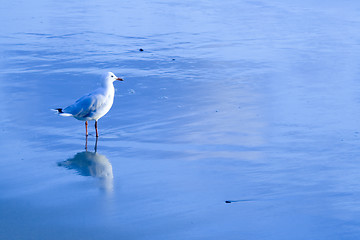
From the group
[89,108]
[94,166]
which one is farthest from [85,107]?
[94,166]

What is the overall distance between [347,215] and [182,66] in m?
5.07

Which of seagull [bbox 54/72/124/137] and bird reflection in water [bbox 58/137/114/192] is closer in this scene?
bird reflection in water [bbox 58/137/114/192]

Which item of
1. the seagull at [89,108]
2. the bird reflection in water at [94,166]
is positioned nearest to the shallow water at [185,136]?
the bird reflection in water at [94,166]

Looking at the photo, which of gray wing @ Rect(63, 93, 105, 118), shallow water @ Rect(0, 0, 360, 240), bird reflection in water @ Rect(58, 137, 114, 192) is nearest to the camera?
shallow water @ Rect(0, 0, 360, 240)

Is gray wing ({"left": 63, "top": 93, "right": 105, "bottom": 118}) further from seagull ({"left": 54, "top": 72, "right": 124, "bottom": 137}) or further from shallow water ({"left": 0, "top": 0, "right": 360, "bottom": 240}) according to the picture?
shallow water ({"left": 0, "top": 0, "right": 360, "bottom": 240})

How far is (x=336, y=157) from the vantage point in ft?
16.4

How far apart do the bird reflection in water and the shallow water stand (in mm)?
18

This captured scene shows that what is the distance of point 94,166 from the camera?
4.86 metres

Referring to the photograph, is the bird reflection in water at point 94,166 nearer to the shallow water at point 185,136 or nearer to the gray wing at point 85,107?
the shallow water at point 185,136

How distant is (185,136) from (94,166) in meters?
1.08

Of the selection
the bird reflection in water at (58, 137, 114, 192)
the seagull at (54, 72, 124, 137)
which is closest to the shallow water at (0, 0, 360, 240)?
the bird reflection in water at (58, 137, 114, 192)

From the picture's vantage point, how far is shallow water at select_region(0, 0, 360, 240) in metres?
3.83

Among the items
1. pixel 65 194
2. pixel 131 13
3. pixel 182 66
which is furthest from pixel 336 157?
pixel 131 13

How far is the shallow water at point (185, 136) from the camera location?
12.6 ft
